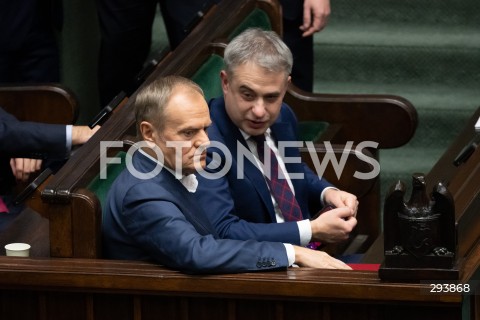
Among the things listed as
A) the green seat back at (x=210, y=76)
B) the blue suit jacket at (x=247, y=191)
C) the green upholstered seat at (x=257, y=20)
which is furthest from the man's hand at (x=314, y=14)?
the blue suit jacket at (x=247, y=191)

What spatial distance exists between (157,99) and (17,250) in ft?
1.68

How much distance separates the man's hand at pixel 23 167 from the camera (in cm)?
418

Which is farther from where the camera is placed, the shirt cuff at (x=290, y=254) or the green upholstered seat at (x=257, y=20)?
the green upholstered seat at (x=257, y=20)

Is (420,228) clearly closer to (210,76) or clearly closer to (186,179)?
(186,179)

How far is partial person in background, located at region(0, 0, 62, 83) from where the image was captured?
4.86 metres

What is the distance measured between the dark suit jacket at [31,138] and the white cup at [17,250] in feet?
2.77

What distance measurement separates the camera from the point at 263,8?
4496 mm

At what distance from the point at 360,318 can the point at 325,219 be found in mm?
483

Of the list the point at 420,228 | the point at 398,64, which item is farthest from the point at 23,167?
the point at 398,64

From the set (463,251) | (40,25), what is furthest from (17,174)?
(463,251)

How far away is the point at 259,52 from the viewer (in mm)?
3592

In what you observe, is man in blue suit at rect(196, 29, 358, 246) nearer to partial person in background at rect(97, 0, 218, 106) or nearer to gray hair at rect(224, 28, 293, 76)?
gray hair at rect(224, 28, 293, 76)

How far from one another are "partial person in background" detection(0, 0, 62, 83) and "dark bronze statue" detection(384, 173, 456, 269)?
7.40 feet

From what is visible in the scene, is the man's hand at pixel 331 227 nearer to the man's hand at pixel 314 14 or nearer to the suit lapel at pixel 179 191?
the suit lapel at pixel 179 191
